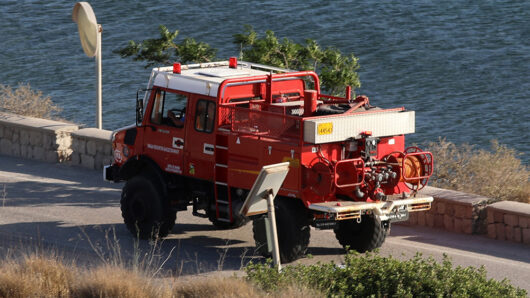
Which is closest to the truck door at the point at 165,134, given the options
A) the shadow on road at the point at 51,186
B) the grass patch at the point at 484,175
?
the shadow on road at the point at 51,186

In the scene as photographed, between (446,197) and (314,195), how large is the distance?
3566mm

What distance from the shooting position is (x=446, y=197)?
1599cm

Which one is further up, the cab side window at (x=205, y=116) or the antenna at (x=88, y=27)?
the antenna at (x=88, y=27)

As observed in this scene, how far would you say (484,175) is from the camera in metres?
17.5

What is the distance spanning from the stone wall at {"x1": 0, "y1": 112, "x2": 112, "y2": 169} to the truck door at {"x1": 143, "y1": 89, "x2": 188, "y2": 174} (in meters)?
5.10

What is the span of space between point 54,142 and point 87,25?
111 inches

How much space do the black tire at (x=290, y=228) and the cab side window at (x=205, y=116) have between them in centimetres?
161

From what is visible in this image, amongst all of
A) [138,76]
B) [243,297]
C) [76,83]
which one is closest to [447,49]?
[138,76]

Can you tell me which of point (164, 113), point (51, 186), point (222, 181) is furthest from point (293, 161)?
point (51, 186)

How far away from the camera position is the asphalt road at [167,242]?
1402 cm

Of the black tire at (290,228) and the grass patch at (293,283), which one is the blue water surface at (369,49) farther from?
the grass patch at (293,283)

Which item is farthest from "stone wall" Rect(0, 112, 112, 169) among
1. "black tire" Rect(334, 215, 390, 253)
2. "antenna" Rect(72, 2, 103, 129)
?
"black tire" Rect(334, 215, 390, 253)

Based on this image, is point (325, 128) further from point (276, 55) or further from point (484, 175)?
point (276, 55)

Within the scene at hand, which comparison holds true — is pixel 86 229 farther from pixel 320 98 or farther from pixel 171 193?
pixel 320 98
